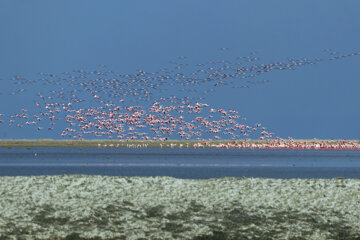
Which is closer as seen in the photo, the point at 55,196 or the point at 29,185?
the point at 55,196

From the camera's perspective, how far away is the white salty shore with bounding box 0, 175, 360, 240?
67.5 ft

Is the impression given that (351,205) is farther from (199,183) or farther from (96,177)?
(96,177)

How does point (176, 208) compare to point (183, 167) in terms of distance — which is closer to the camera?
point (176, 208)

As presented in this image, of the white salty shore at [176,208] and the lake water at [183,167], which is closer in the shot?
the white salty shore at [176,208]

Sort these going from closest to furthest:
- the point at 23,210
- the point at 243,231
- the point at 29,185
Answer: the point at 243,231 < the point at 23,210 < the point at 29,185

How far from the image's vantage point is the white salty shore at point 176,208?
67.5ft

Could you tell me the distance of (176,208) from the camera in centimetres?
2270

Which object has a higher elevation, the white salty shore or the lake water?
the lake water

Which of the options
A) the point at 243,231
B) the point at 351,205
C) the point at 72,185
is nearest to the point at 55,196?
the point at 72,185

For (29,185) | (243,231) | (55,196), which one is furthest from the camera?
(29,185)

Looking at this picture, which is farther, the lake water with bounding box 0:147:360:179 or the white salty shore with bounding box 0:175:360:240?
the lake water with bounding box 0:147:360:179

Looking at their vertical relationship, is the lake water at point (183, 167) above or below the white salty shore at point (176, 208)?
above

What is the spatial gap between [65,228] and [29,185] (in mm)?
5676

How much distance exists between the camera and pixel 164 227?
20.9 m
